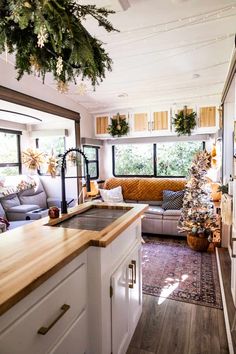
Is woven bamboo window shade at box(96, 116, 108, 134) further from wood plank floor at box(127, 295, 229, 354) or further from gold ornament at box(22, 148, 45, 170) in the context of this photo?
wood plank floor at box(127, 295, 229, 354)

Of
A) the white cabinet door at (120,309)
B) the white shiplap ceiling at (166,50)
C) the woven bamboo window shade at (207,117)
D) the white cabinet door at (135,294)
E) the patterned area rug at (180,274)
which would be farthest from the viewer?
the woven bamboo window shade at (207,117)

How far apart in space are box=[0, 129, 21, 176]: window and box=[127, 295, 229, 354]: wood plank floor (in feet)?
11.8

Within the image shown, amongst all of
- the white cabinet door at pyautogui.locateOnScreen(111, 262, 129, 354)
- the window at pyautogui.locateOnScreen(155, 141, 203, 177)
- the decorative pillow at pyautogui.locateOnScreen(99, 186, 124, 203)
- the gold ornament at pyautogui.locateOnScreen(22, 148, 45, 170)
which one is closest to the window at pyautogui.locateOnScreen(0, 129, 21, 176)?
the gold ornament at pyautogui.locateOnScreen(22, 148, 45, 170)

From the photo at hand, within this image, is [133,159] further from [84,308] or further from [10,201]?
[84,308]

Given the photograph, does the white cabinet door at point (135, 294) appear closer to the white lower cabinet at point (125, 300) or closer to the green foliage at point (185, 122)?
the white lower cabinet at point (125, 300)

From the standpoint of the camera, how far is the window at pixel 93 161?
16.8 ft

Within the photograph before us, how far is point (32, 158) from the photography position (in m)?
4.79

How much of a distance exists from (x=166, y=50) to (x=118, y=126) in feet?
7.16

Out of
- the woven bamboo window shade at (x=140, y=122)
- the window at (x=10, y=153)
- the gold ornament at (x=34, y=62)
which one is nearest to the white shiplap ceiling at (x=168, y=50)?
the woven bamboo window shade at (x=140, y=122)

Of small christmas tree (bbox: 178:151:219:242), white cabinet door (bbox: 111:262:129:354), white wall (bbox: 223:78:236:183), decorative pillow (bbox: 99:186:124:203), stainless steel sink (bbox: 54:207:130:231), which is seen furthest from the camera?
decorative pillow (bbox: 99:186:124:203)

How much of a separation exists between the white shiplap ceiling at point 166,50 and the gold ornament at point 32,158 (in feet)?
4.45

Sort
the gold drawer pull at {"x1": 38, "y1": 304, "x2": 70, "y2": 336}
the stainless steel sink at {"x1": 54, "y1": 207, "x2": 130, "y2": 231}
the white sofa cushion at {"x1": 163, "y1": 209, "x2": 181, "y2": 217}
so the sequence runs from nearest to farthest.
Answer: the gold drawer pull at {"x1": 38, "y1": 304, "x2": 70, "y2": 336}
the stainless steel sink at {"x1": 54, "y1": 207, "x2": 130, "y2": 231}
the white sofa cushion at {"x1": 163, "y1": 209, "x2": 181, "y2": 217}

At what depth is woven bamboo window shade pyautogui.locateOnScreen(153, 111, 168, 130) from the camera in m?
4.65

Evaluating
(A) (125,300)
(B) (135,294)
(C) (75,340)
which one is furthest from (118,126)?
(C) (75,340)
